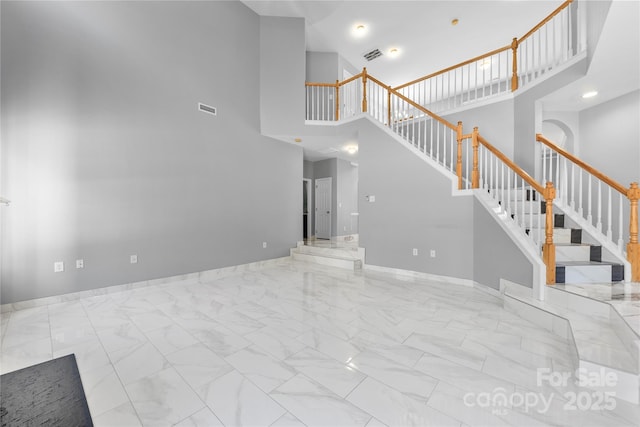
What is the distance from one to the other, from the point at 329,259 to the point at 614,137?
5588mm

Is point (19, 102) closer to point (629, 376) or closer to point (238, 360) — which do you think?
point (238, 360)

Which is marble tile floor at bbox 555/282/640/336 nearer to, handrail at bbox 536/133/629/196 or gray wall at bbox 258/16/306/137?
handrail at bbox 536/133/629/196

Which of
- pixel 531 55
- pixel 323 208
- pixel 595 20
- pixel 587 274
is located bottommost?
pixel 587 274

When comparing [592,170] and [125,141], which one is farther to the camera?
[125,141]

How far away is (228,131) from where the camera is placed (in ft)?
16.5

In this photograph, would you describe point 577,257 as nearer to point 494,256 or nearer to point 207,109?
point 494,256

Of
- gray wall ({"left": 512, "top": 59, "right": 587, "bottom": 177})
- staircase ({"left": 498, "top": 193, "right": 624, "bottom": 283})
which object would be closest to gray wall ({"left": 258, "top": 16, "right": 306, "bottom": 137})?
gray wall ({"left": 512, "top": 59, "right": 587, "bottom": 177})

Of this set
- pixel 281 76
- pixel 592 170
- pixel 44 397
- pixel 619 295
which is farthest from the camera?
pixel 281 76

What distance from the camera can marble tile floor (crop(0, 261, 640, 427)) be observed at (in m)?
1.45

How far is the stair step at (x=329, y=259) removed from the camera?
520cm

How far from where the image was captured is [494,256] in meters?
3.52

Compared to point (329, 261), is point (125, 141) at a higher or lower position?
higher

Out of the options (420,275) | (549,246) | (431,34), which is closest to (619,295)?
(549,246)

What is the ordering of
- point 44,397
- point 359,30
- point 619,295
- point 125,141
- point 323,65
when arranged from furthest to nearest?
point 323,65, point 359,30, point 125,141, point 619,295, point 44,397
